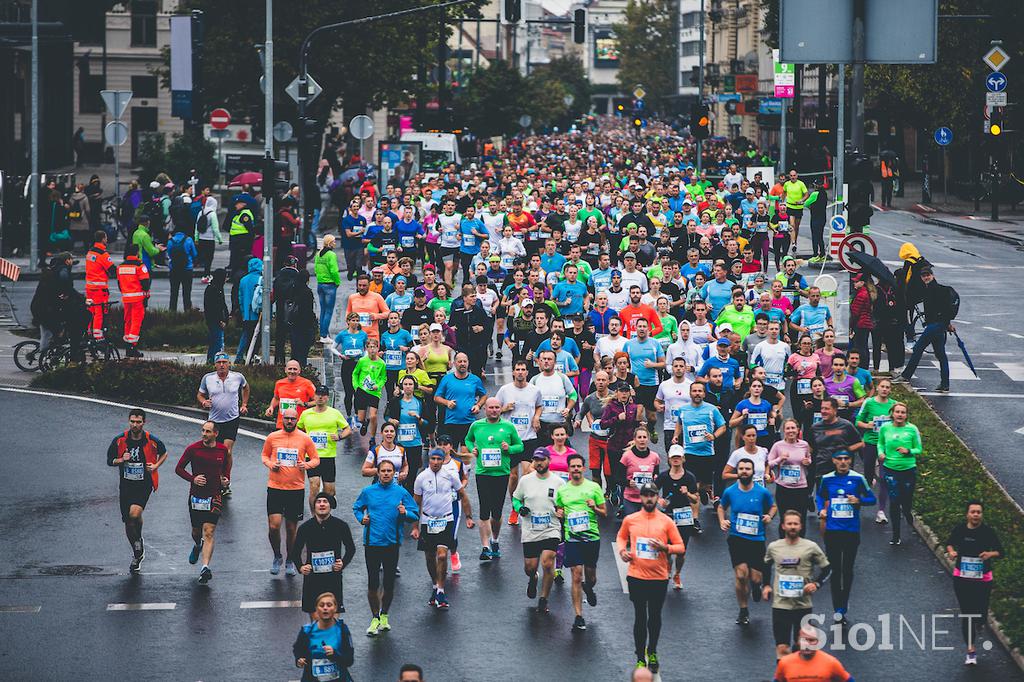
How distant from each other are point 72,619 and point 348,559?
272cm

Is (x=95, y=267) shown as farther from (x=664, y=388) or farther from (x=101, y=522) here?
(x=664, y=388)

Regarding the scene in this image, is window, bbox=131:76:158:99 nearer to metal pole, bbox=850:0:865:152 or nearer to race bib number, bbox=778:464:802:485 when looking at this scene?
metal pole, bbox=850:0:865:152

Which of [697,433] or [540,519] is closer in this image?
[540,519]

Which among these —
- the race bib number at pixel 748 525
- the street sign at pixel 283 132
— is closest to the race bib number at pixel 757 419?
the race bib number at pixel 748 525

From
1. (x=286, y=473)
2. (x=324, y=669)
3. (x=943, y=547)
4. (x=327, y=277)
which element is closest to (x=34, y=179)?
(x=327, y=277)

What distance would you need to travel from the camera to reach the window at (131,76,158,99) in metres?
80.6

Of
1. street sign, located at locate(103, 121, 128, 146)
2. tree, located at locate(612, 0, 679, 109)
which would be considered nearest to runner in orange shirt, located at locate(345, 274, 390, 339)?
street sign, located at locate(103, 121, 128, 146)

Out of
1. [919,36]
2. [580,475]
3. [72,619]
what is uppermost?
[919,36]

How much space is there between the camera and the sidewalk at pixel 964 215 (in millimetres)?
50875

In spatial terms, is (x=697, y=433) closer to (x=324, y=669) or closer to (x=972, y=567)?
(x=972, y=567)

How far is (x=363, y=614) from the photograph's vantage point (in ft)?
50.1

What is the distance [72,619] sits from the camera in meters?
14.9

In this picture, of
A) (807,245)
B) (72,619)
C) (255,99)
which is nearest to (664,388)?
(72,619)

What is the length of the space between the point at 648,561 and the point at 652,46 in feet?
531
